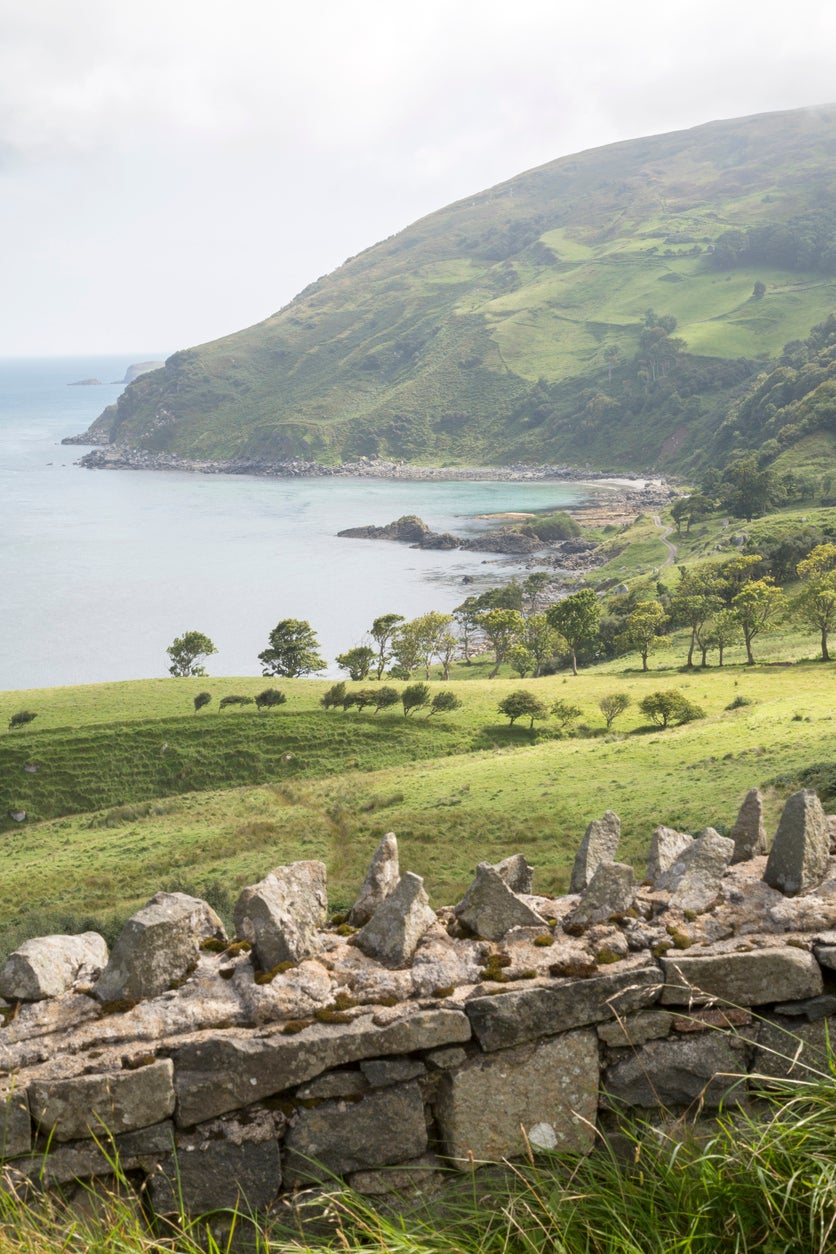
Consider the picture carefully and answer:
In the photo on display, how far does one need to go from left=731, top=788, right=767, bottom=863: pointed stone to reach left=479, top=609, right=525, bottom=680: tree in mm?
82872

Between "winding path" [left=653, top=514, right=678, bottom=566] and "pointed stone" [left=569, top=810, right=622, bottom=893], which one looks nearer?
"pointed stone" [left=569, top=810, right=622, bottom=893]

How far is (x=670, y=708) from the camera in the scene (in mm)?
59094

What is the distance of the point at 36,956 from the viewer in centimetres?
716

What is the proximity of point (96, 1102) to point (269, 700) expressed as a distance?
6225 cm

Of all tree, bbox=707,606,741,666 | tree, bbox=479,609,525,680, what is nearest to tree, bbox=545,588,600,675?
tree, bbox=479,609,525,680

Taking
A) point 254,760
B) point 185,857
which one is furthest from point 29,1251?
point 254,760

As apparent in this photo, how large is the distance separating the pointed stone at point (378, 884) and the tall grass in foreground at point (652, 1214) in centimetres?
265

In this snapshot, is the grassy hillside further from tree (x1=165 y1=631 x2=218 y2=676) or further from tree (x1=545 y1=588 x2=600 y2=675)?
tree (x1=165 y1=631 x2=218 y2=676)

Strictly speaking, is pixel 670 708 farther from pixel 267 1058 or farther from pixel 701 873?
pixel 267 1058

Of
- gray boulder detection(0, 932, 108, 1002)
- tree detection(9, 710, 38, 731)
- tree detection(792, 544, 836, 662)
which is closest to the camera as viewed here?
gray boulder detection(0, 932, 108, 1002)

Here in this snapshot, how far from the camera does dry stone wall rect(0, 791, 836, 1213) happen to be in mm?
6316

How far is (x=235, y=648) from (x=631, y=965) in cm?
12138

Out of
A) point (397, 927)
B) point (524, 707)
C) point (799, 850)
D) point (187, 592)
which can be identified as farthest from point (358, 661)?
point (187, 592)

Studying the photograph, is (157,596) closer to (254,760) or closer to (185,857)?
(254,760)
